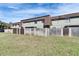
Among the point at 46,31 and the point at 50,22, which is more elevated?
the point at 50,22

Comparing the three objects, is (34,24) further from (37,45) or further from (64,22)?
(64,22)

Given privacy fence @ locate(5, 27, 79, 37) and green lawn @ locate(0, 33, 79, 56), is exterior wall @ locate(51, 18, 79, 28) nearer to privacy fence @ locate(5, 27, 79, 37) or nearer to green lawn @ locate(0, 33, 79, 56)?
privacy fence @ locate(5, 27, 79, 37)

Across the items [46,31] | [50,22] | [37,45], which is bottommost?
[37,45]

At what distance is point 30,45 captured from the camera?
5.29 m

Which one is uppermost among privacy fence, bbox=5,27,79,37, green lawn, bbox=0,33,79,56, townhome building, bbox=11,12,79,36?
townhome building, bbox=11,12,79,36

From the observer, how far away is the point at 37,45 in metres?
5.28

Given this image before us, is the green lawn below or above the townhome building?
below

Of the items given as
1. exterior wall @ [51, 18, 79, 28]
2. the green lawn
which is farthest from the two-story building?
the green lawn

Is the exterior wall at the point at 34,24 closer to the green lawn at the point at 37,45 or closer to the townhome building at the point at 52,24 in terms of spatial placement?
the townhome building at the point at 52,24

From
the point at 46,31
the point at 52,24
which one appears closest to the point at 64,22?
the point at 52,24

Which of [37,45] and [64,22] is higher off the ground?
[64,22]

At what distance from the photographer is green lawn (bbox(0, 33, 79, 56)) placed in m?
5.23

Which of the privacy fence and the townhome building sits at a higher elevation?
the townhome building

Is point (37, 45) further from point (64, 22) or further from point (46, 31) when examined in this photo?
point (64, 22)
